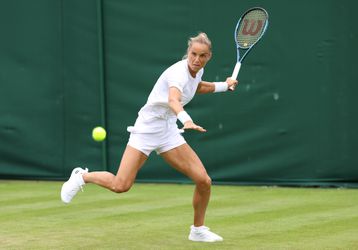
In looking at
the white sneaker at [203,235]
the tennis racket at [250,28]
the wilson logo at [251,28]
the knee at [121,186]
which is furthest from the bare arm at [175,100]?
the wilson logo at [251,28]

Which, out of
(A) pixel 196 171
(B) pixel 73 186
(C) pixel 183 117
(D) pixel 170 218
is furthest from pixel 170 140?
(D) pixel 170 218

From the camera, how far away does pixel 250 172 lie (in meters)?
11.1

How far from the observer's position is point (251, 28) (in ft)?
25.1

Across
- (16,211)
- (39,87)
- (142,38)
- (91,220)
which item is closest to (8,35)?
(39,87)

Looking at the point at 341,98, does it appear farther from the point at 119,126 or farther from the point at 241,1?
the point at 119,126

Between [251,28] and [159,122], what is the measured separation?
5.08ft

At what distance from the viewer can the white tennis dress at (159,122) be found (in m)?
6.47

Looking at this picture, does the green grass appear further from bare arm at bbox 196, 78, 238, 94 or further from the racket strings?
the racket strings

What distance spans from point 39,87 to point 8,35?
84cm

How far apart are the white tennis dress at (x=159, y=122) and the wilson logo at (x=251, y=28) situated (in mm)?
1208

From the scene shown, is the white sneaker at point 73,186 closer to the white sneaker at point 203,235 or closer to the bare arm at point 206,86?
the white sneaker at point 203,235

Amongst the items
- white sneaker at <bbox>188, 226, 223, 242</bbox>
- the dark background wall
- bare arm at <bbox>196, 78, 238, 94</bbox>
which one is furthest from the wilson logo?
the dark background wall

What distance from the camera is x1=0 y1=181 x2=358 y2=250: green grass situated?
660cm

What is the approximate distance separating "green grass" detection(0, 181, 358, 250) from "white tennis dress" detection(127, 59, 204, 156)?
2.38 feet
